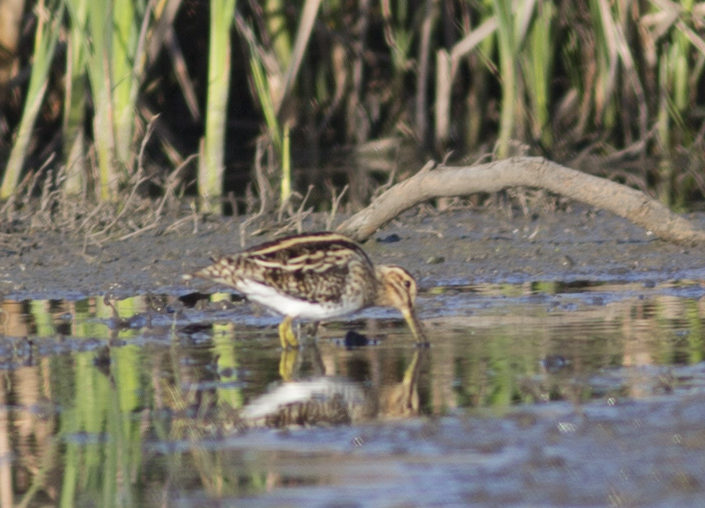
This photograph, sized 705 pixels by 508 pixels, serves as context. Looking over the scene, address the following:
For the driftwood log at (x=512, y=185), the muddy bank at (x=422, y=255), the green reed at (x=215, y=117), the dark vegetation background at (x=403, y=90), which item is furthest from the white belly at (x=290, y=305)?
the dark vegetation background at (x=403, y=90)

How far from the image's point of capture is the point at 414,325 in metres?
6.79

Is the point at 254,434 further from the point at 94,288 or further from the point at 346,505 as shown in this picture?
the point at 94,288

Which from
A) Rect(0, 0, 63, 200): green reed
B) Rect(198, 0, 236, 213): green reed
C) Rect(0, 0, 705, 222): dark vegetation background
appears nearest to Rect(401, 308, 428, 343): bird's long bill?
Rect(198, 0, 236, 213): green reed

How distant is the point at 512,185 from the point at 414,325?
2.10 meters

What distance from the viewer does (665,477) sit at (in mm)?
4234

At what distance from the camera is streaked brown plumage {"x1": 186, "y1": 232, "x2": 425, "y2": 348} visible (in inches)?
262

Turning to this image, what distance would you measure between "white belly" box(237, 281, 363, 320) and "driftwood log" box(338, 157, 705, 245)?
6.74 feet

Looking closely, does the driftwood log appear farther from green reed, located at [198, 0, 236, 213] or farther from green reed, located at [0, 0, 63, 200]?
green reed, located at [0, 0, 63, 200]

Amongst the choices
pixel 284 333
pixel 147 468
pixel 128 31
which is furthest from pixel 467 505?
pixel 128 31

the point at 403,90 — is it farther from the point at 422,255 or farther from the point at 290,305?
the point at 290,305

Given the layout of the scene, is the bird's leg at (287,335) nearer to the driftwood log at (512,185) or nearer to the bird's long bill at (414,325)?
the bird's long bill at (414,325)

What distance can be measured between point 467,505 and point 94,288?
493 centimetres

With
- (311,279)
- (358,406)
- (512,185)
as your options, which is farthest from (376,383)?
(512,185)

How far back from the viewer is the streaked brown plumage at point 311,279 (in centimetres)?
665
